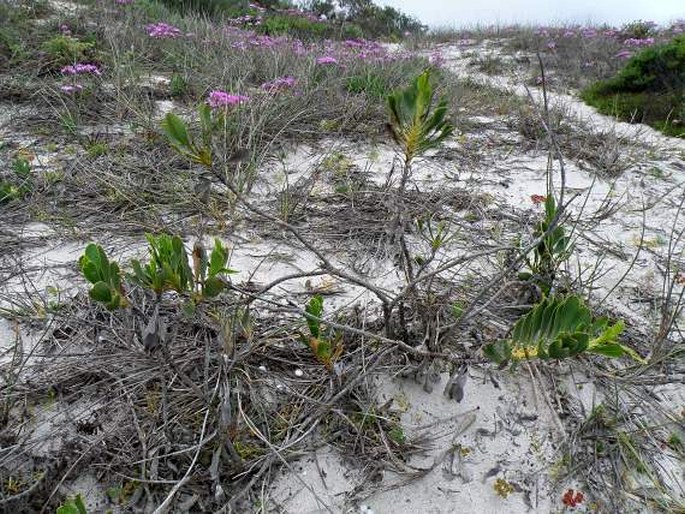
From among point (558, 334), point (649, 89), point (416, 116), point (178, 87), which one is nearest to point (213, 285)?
point (416, 116)

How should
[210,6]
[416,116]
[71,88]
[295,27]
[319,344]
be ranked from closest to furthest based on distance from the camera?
[416,116] < [319,344] < [71,88] < [295,27] < [210,6]

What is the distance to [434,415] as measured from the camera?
163cm

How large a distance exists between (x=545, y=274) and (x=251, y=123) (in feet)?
7.07

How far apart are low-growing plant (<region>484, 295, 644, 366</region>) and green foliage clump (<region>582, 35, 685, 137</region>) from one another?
450cm

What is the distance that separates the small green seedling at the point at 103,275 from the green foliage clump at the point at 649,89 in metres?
5.27

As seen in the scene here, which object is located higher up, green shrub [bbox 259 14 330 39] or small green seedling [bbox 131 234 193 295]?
green shrub [bbox 259 14 330 39]

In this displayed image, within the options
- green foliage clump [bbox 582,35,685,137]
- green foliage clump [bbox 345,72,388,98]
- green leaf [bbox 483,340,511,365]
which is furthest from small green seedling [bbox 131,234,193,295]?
green foliage clump [bbox 582,35,685,137]

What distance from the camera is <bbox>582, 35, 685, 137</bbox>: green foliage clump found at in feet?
16.4

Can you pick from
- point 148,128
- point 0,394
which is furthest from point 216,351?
point 148,128

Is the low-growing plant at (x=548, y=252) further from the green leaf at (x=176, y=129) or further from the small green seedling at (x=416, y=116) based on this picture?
the green leaf at (x=176, y=129)

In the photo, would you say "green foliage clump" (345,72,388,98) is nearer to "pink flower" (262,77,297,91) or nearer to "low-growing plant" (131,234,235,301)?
"pink flower" (262,77,297,91)

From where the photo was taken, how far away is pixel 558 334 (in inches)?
50.0

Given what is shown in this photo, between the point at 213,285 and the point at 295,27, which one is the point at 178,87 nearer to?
the point at 213,285

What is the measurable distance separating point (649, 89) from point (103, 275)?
245 inches
